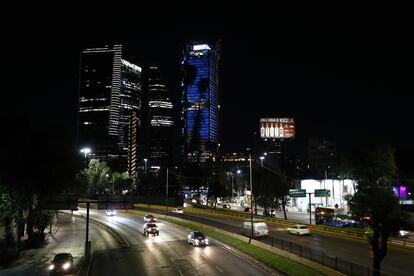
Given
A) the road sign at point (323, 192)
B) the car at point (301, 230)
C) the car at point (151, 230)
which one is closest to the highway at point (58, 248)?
the car at point (151, 230)

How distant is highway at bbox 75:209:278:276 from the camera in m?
37.2

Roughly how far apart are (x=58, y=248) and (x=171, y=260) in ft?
66.2

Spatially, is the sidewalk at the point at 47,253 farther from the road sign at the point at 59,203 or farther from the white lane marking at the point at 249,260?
the white lane marking at the point at 249,260

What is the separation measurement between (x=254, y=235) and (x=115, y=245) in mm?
18948

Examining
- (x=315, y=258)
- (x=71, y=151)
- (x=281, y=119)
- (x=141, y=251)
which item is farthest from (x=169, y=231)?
(x=281, y=119)

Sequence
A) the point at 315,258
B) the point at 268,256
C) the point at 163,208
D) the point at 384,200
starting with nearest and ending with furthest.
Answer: the point at 384,200 < the point at 315,258 < the point at 268,256 < the point at 163,208

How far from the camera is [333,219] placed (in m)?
77.8

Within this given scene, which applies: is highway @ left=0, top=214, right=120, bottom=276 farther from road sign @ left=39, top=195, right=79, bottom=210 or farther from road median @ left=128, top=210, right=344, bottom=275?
road median @ left=128, top=210, right=344, bottom=275

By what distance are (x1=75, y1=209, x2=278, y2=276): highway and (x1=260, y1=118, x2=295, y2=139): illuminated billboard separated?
7076cm

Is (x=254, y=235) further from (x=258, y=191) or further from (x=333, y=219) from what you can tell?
(x=258, y=191)

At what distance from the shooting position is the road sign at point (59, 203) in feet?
157

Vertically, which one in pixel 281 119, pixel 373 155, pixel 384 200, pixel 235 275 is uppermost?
pixel 281 119

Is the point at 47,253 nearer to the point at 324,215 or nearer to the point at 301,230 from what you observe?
the point at 301,230

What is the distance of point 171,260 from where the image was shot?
4269 centimetres
